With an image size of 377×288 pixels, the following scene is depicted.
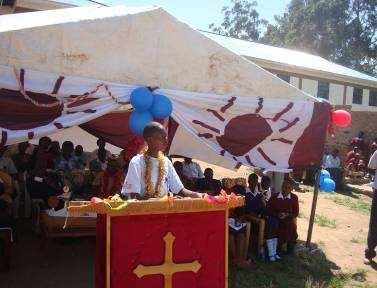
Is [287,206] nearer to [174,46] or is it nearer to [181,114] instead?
[181,114]

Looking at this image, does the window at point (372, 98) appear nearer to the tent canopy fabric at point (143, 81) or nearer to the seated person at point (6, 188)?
the tent canopy fabric at point (143, 81)

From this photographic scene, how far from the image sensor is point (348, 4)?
120ft

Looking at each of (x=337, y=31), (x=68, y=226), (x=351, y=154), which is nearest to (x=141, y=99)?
(x=68, y=226)

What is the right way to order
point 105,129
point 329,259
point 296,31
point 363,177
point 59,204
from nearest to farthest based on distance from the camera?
point 59,204 < point 329,259 < point 105,129 < point 363,177 < point 296,31

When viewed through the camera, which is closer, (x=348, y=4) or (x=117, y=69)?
(x=117, y=69)

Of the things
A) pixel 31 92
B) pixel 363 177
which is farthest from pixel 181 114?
pixel 363 177

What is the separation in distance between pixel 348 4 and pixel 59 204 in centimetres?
3572

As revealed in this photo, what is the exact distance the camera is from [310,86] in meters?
22.2

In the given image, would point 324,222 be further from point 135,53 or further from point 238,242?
point 135,53

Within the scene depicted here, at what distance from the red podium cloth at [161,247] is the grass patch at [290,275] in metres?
2.10

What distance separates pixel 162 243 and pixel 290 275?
3325 mm

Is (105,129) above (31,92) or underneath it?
underneath

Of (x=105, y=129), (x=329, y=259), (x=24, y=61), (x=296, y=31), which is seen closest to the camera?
(x=24, y=61)

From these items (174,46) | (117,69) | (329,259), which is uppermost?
(174,46)
